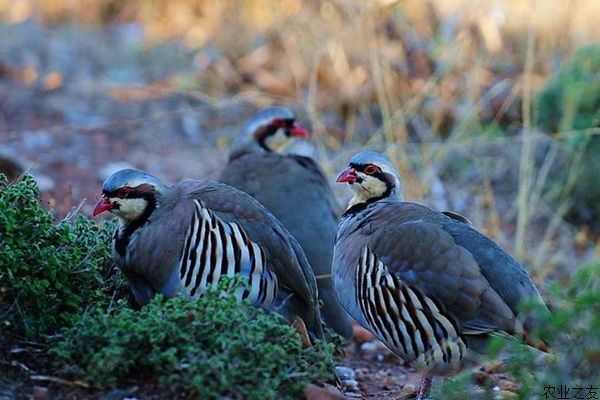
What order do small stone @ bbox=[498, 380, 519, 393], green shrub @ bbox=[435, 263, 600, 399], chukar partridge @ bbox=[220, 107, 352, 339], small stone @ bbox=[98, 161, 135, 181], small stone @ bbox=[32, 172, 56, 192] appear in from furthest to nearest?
small stone @ bbox=[98, 161, 135, 181] → small stone @ bbox=[32, 172, 56, 192] → chukar partridge @ bbox=[220, 107, 352, 339] → small stone @ bbox=[498, 380, 519, 393] → green shrub @ bbox=[435, 263, 600, 399]

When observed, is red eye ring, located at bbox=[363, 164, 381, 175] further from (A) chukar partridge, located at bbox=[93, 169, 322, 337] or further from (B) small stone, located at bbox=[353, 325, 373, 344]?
(B) small stone, located at bbox=[353, 325, 373, 344]

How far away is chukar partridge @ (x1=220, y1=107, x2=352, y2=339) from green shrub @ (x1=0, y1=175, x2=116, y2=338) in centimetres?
169

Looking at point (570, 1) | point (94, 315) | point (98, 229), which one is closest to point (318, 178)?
point (98, 229)

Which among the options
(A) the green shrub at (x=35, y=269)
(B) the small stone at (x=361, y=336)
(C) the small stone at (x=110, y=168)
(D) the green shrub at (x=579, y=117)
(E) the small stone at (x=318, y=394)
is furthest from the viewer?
(C) the small stone at (x=110, y=168)

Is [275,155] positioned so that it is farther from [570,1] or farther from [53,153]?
[570,1]

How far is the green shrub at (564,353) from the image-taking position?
10.5ft

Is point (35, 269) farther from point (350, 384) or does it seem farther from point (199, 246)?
point (350, 384)

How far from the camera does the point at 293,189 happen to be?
598cm

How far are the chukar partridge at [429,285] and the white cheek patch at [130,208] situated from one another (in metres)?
0.88

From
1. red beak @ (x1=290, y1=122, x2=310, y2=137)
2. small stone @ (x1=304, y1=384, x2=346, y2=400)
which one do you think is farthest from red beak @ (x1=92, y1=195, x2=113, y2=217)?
red beak @ (x1=290, y1=122, x2=310, y2=137)

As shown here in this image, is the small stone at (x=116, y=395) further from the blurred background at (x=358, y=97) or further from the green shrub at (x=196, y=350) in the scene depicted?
the blurred background at (x=358, y=97)

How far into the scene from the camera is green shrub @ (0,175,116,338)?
3967 millimetres

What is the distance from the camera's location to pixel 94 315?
4.06 meters

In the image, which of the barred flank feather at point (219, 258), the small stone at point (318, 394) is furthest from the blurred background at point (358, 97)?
the small stone at point (318, 394)
